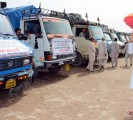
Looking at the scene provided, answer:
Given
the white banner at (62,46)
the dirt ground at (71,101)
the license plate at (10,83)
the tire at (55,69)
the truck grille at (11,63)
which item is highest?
the white banner at (62,46)

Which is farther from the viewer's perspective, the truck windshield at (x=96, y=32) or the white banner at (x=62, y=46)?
the truck windshield at (x=96, y=32)

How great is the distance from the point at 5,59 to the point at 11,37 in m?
1.43

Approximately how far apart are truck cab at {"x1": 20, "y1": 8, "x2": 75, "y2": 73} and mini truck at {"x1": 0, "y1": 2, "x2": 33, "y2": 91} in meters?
1.77

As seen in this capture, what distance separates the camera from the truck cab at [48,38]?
8867mm

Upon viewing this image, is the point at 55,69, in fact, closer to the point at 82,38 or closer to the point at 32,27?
the point at 32,27

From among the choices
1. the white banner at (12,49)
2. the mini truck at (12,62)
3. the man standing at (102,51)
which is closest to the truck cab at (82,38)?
the man standing at (102,51)

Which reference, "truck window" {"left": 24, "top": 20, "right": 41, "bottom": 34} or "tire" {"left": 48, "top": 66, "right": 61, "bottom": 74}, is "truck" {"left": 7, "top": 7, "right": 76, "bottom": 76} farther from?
"tire" {"left": 48, "top": 66, "right": 61, "bottom": 74}

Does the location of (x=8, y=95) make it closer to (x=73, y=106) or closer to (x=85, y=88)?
(x=73, y=106)

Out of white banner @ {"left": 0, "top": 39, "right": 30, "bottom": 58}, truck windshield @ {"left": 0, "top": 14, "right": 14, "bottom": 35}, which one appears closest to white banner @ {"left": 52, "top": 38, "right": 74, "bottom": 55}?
truck windshield @ {"left": 0, "top": 14, "right": 14, "bottom": 35}

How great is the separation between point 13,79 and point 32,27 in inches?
155

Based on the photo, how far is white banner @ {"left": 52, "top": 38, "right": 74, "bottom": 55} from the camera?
358 inches

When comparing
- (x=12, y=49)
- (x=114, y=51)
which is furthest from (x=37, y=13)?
(x=114, y=51)

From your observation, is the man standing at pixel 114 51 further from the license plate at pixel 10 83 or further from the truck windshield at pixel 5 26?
the license plate at pixel 10 83

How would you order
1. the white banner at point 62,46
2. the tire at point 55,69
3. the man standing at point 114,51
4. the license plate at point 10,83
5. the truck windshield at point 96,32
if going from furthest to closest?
1. the man standing at point 114,51
2. the truck windshield at point 96,32
3. the tire at point 55,69
4. the white banner at point 62,46
5. the license plate at point 10,83
